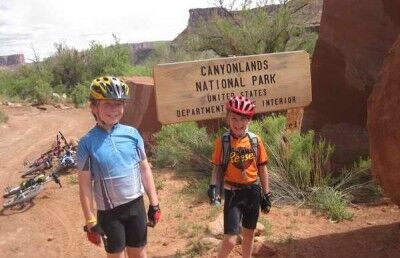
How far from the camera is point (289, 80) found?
6.15 m

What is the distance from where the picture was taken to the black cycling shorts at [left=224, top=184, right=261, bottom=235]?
3798 millimetres

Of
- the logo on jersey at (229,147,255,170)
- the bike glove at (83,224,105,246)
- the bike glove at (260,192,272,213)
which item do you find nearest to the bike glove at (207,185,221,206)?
the logo on jersey at (229,147,255,170)

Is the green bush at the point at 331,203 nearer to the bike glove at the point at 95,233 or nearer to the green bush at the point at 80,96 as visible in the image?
the bike glove at the point at 95,233

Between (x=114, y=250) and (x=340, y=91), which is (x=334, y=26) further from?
(x=114, y=250)

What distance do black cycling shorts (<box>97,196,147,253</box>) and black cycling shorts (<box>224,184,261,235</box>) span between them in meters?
0.70

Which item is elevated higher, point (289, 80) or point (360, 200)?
point (289, 80)

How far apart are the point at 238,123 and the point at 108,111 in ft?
3.41

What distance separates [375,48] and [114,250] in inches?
178

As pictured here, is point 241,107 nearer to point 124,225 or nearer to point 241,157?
point 241,157

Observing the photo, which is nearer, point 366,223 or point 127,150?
point 127,150

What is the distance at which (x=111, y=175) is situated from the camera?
331cm

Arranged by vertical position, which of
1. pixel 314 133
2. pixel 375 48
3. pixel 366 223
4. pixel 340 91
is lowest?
pixel 366 223

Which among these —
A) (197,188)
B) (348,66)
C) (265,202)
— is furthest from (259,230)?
(348,66)

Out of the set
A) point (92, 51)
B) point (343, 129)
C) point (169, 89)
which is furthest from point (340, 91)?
point (92, 51)
